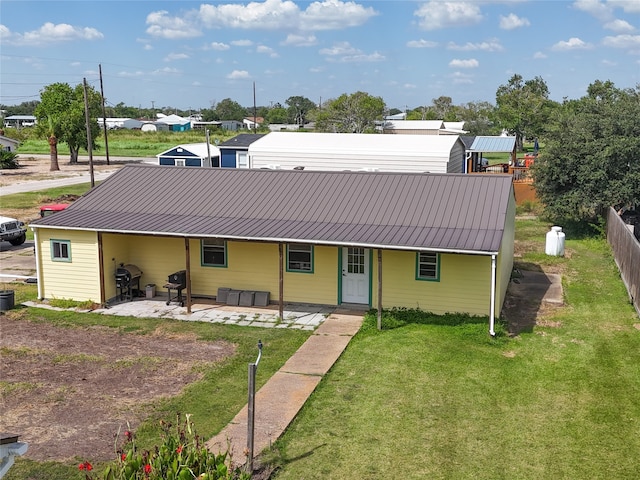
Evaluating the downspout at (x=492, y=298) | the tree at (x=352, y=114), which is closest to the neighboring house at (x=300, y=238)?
the downspout at (x=492, y=298)

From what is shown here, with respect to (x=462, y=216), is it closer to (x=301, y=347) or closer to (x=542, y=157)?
(x=301, y=347)

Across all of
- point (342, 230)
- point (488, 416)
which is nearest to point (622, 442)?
point (488, 416)

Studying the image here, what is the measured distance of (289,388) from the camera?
39.7 ft

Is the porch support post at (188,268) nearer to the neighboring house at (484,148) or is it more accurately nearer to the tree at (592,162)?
the tree at (592,162)

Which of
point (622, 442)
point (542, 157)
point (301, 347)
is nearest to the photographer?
point (622, 442)

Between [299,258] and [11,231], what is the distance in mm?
13966

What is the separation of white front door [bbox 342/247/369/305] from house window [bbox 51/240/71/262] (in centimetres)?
732

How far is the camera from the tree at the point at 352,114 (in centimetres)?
7619

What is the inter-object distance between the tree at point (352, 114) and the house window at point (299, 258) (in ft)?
194

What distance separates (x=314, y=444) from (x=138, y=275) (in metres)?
9.85

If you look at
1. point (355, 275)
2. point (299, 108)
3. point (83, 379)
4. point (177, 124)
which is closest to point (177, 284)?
point (355, 275)

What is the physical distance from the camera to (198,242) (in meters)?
18.0

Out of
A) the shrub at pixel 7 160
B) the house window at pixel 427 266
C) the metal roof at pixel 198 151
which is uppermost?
the metal roof at pixel 198 151

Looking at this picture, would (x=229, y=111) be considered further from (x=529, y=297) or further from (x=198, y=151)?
(x=529, y=297)
